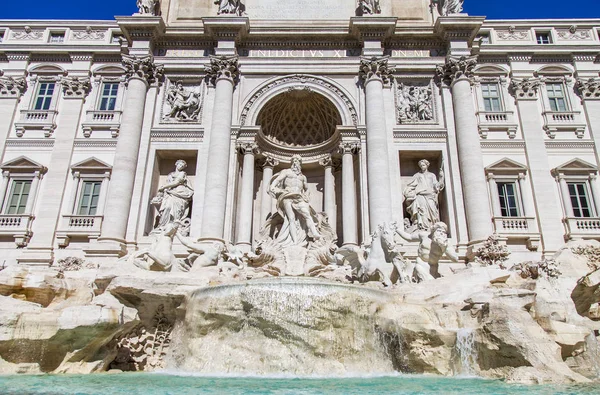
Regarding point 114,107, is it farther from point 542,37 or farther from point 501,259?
point 542,37

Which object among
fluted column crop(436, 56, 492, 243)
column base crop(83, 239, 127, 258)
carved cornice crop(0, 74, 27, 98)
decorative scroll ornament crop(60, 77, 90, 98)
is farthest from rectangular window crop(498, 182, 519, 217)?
carved cornice crop(0, 74, 27, 98)

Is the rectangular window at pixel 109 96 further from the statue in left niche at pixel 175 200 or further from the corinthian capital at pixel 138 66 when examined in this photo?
the statue in left niche at pixel 175 200

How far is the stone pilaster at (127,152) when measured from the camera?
1747 centimetres

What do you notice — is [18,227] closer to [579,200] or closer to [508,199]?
[508,199]

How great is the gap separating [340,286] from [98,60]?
18.3 m

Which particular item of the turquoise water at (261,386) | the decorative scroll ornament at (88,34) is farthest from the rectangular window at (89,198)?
the turquoise water at (261,386)

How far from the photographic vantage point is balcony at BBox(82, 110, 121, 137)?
20.3 meters

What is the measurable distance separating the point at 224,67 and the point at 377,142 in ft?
25.4

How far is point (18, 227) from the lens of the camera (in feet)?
61.1

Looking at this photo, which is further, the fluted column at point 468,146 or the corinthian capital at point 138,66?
the corinthian capital at point 138,66

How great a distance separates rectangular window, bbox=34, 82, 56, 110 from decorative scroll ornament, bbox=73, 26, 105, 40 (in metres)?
2.93

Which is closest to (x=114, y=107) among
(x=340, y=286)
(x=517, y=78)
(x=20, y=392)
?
(x=340, y=286)

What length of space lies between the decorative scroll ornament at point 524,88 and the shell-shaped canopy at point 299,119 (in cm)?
831

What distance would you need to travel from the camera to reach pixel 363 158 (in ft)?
63.3
